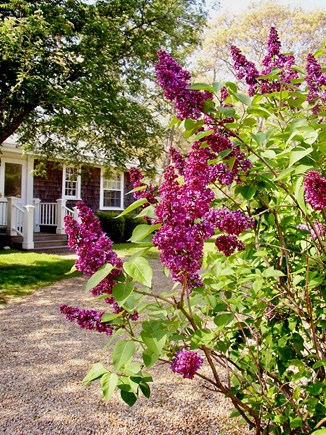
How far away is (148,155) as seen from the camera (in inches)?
393

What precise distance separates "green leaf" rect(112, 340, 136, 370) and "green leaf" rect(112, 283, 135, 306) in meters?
0.17

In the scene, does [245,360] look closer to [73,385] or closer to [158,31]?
[73,385]

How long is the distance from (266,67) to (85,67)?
7.54m

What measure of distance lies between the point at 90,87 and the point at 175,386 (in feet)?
20.9

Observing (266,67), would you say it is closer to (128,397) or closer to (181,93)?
(181,93)

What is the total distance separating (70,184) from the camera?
621 inches

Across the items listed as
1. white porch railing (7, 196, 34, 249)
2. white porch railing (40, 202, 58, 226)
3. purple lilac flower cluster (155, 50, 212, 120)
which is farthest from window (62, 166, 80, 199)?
purple lilac flower cluster (155, 50, 212, 120)

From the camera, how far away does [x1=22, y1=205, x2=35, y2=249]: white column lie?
11.4 m

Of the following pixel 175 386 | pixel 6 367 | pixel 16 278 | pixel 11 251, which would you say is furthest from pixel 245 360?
pixel 11 251

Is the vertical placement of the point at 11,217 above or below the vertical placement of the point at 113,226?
above

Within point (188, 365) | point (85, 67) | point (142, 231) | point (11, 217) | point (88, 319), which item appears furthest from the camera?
point (11, 217)

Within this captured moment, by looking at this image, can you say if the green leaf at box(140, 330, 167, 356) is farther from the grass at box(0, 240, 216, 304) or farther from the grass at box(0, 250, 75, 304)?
the grass at box(0, 250, 75, 304)

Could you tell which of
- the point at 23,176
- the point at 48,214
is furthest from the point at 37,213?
the point at 23,176

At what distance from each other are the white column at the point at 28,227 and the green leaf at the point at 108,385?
11.0 metres
